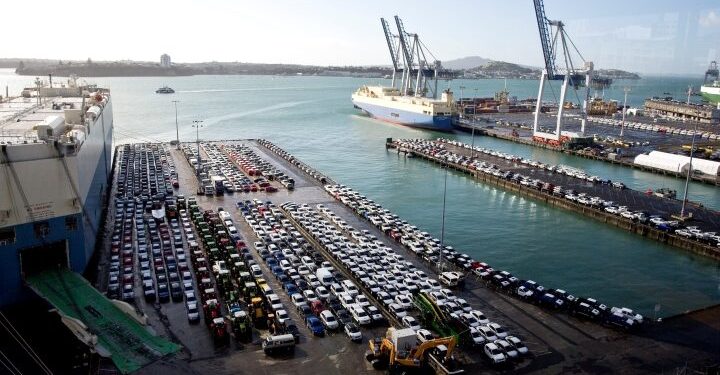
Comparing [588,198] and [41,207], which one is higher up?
[41,207]

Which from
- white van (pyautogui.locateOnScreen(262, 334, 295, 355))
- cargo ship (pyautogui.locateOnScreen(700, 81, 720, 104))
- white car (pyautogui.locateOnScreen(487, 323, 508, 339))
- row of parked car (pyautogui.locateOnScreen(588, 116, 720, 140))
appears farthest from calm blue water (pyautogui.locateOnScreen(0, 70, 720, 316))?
cargo ship (pyautogui.locateOnScreen(700, 81, 720, 104))

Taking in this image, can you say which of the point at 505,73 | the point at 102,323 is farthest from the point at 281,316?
the point at 505,73

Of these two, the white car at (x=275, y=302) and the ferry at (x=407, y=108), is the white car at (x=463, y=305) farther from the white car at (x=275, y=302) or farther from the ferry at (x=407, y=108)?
the ferry at (x=407, y=108)

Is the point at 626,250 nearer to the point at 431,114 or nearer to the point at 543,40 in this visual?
the point at 543,40

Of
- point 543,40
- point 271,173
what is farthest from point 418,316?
point 543,40

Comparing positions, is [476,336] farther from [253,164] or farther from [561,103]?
[561,103]

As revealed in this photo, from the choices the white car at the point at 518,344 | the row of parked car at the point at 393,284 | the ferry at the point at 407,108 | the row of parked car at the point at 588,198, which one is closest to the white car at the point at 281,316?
the row of parked car at the point at 393,284
